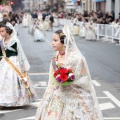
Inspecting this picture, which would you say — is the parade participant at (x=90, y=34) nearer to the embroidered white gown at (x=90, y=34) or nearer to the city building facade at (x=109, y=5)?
the embroidered white gown at (x=90, y=34)

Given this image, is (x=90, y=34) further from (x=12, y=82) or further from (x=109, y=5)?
(x=12, y=82)

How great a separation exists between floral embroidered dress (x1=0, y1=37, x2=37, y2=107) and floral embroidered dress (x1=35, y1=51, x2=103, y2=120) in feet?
10.5

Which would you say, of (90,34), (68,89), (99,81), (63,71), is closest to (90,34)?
(90,34)

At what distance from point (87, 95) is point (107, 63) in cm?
1177

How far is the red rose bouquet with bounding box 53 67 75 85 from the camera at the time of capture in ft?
20.6

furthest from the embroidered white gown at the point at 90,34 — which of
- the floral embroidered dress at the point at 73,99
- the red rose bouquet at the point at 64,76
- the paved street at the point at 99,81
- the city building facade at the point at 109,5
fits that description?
the red rose bouquet at the point at 64,76

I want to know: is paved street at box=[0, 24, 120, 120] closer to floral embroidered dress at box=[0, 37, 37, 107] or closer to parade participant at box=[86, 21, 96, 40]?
floral embroidered dress at box=[0, 37, 37, 107]

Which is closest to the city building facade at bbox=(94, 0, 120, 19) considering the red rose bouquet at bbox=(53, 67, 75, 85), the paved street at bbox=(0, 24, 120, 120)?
the paved street at bbox=(0, 24, 120, 120)

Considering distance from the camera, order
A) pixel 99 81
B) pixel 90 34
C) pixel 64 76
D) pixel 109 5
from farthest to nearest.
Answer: pixel 109 5 < pixel 90 34 < pixel 99 81 < pixel 64 76

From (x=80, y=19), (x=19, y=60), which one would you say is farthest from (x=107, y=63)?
(x=80, y=19)

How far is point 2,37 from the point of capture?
989 centimetres

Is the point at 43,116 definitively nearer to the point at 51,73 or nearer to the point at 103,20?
the point at 51,73

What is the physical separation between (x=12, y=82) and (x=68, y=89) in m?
3.45

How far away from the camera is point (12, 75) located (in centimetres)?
988
